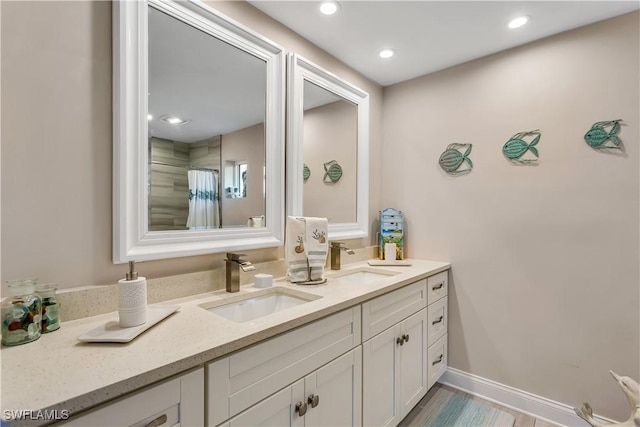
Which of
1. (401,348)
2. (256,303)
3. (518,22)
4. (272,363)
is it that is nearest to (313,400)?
(272,363)

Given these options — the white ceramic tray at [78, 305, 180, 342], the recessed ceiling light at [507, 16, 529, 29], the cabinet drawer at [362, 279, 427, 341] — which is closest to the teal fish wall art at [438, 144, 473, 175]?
the recessed ceiling light at [507, 16, 529, 29]

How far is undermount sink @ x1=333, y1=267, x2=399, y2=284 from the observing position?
76.1 inches

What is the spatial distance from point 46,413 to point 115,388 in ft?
0.36

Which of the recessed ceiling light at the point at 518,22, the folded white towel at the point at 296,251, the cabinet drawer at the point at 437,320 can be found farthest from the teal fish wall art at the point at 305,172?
the recessed ceiling light at the point at 518,22

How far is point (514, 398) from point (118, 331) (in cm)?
233

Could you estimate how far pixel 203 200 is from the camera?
1401 millimetres

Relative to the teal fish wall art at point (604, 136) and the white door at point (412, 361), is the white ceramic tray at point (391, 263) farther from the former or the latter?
the teal fish wall art at point (604, 136)

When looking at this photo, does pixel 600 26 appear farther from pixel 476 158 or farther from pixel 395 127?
pixel 395 127

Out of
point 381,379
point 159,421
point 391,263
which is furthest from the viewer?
point 391,263

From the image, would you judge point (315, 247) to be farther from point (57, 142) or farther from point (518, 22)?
point (518, 22)

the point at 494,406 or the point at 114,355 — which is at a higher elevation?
the point at 114,355

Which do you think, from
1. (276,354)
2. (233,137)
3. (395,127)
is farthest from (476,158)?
(276,354)

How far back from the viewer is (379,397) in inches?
58.9

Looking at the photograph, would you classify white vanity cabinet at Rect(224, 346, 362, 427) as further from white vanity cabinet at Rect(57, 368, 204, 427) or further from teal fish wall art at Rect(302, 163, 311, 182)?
teal fish wall art at Rect(302, 163, 311, 182)
